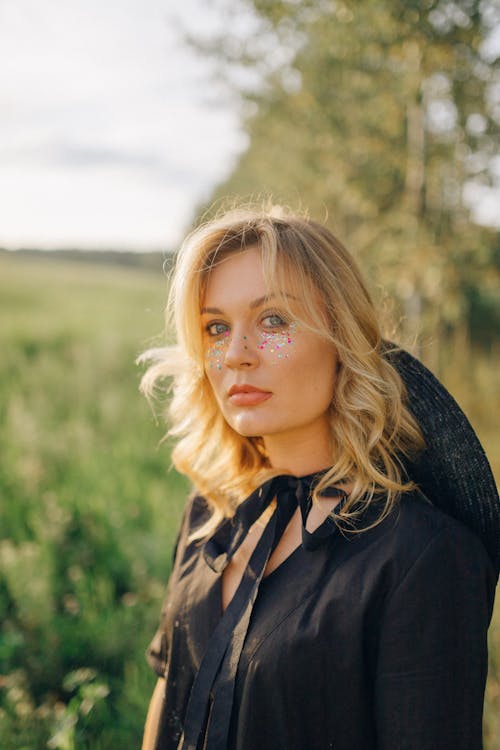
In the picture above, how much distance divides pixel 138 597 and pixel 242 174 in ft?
65.6

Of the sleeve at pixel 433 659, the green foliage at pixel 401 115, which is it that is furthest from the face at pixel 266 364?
the green foliage at pixel 401 115

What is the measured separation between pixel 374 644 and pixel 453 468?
18.3 inches

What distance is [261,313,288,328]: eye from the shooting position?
1.68 m

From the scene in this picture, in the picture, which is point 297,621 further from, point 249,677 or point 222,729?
point 222,729

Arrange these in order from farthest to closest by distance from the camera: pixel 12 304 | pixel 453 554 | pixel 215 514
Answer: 1. pixel 12 304
2. pixel 215 514
3. pixel 453 554

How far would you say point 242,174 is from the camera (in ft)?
72.5

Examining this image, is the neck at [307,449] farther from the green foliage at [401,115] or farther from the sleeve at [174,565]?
the green foliage at [401,115]

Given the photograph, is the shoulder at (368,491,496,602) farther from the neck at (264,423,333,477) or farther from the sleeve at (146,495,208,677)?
the sleeve at (146,495,208,677)

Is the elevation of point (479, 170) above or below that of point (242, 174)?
below

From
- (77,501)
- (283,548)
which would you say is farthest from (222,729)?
(77,501)

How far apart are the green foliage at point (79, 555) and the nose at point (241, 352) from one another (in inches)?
35.6

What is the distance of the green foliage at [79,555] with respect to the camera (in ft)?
9.18

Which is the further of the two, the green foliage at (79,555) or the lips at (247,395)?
the green foliage at (79,555)

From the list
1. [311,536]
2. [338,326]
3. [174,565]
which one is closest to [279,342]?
[338,326]
